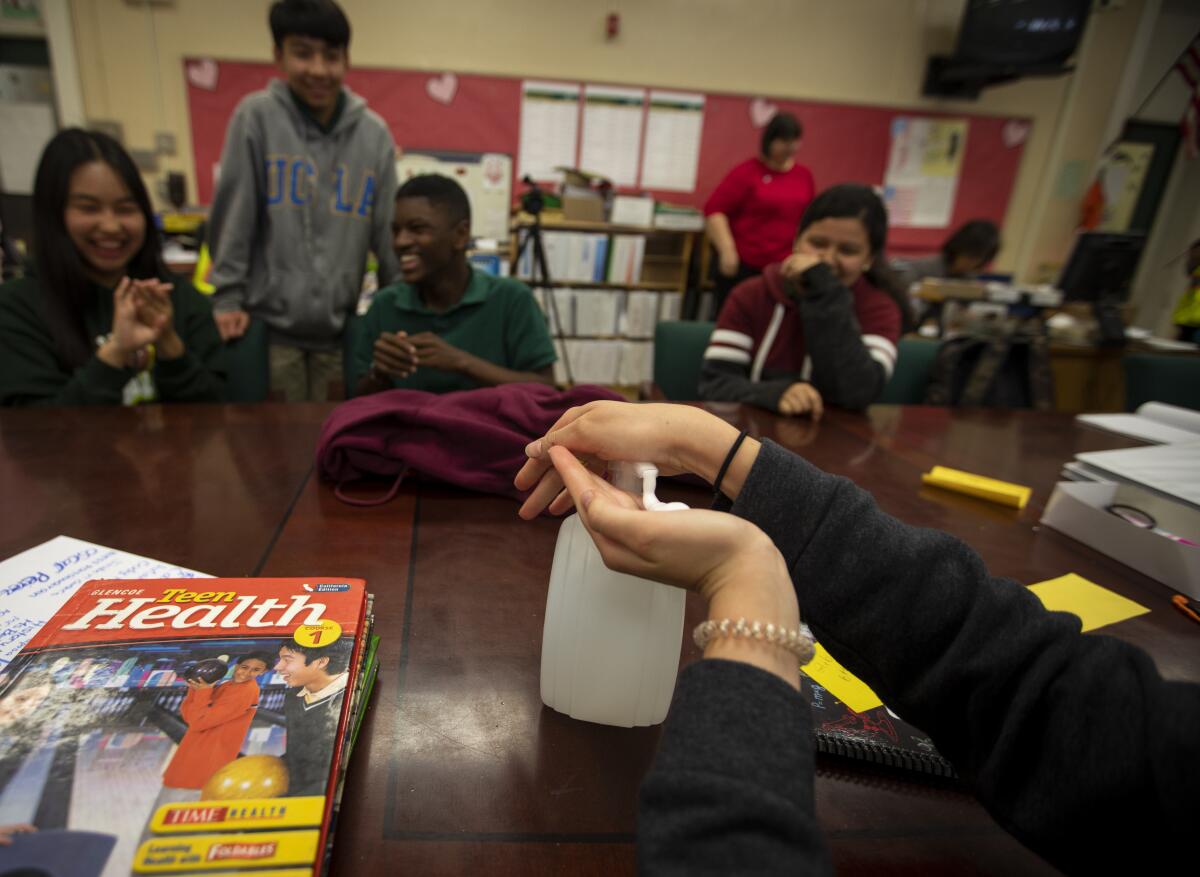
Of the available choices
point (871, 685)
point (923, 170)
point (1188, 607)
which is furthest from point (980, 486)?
point (923, 170)

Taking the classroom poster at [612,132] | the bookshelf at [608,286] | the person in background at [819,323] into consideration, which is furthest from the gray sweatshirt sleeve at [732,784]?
the classroom poster at [612,132]

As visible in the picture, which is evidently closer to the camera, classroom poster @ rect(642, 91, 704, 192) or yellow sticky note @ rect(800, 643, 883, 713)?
yellow sticky note @ rect(800, 643, 883, 713)

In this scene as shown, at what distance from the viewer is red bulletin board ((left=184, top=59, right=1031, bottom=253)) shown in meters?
3.70

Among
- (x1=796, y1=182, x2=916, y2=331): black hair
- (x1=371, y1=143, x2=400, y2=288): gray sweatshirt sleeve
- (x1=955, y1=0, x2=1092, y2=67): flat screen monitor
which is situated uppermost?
(x1=955, y1=0, x2=1092, y2=67): flat screen monitor

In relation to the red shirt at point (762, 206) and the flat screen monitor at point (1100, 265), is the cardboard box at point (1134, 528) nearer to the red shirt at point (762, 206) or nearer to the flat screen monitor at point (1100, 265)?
the flat screen monitor at point (1100, 265)

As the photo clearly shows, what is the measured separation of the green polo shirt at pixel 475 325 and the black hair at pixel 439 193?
17 cm

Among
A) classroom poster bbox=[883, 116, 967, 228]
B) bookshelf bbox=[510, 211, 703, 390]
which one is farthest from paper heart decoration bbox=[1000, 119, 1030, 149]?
bookshelf bbox=[510, 211, 703, 390]

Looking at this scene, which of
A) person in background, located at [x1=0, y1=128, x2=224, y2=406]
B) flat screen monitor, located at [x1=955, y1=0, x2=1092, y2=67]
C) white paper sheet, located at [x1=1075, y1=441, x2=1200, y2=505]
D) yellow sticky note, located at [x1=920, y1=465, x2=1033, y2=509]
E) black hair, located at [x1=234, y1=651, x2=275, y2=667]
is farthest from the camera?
flat screen monitor, located at [x1=955, y1=0, x2=1092, y2=67]

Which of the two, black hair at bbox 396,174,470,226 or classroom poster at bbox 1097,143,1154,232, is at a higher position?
classroom poster at bbox 1097,143,1154,232

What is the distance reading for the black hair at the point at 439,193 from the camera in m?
1.57

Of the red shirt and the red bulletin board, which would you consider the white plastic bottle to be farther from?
the red bulletin board

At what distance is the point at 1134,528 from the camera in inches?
34.6

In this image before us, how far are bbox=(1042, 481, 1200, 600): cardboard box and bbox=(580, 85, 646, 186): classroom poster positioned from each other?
12.4 ft

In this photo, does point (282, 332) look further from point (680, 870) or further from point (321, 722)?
point (680, 870)
